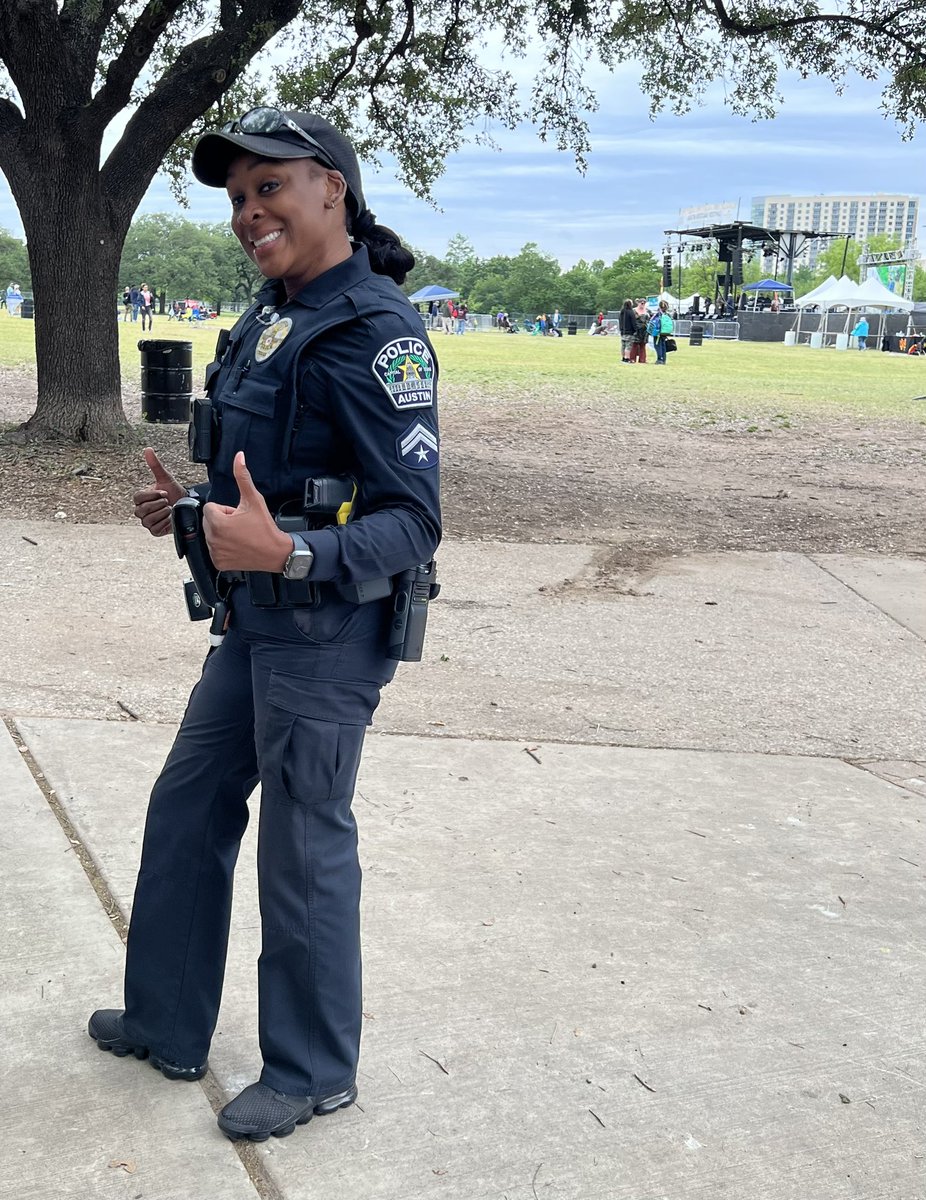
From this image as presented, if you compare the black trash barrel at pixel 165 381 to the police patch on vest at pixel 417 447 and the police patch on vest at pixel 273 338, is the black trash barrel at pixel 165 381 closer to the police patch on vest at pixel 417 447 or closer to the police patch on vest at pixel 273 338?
the police patch on vest at pixel 273 338

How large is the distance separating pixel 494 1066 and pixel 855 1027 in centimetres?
88

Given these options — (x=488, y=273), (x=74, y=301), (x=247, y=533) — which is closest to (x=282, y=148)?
(x=247, y=533)

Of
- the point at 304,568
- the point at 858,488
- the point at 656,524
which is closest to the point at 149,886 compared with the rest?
the point at 304,568

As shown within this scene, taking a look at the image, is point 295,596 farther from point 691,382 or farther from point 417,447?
point 691,382

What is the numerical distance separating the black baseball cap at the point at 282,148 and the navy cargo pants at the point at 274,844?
2.65 feet

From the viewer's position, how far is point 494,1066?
271cm

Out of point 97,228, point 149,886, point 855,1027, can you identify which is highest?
point 97,228

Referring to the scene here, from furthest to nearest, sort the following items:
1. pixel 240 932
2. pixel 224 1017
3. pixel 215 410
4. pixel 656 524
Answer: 1. pixel 656 524
2. pixel 240 932
3. pixel 224 1017
4. pixel 215 410

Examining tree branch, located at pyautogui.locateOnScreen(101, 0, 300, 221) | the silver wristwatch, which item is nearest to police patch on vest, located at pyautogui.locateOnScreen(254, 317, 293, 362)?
the silver wristwatch

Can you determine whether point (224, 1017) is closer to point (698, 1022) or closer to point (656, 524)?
→ point (698, 1022)

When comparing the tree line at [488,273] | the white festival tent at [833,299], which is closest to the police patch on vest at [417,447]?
the white festival tent at [833,299]

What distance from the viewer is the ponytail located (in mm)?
2512

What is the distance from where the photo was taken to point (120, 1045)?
2.65 meters

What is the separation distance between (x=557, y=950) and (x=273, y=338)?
172 cm
